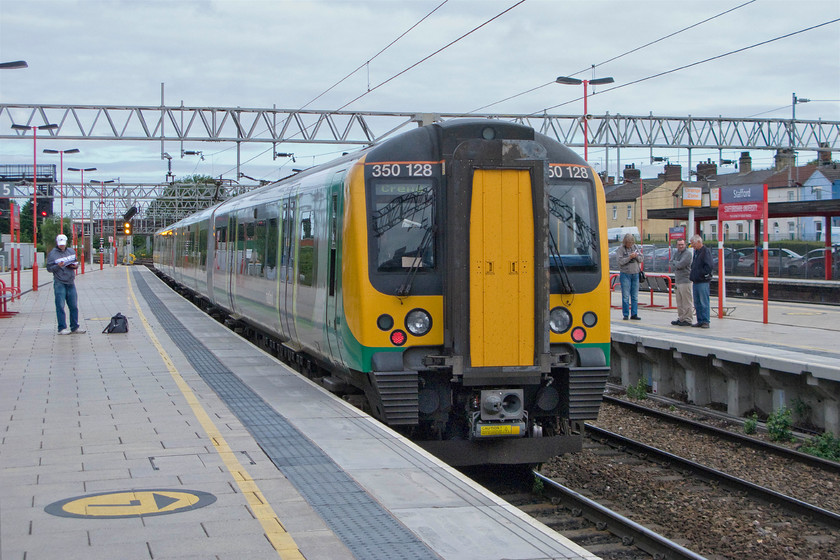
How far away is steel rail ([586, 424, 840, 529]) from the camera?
25.7 feet

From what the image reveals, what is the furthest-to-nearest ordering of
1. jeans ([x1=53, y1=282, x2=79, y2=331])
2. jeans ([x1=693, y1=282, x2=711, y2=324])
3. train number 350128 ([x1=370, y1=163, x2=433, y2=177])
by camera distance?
jeans ([x1=693, y1=282, x2=711, y2=324]), jeans ([x1=53, y1=282, x2=79, y2=331]), train number 350128 ([x1=370, y1=163, x2=433, y2=177])

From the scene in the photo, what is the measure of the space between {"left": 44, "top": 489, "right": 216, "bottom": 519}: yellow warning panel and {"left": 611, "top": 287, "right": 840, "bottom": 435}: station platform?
7.93 meters

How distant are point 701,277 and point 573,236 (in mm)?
8789

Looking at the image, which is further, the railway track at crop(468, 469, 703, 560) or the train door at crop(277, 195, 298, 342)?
the train door at crop(277, 195, 298, 342)

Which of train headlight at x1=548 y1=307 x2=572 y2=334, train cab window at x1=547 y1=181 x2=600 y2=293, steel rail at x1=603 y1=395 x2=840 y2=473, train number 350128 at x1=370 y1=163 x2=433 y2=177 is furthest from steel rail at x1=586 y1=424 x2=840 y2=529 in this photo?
train number 350128 at x1=370 y1=163 x2=433 y2=177

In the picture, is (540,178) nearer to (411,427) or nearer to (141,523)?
(411,427)

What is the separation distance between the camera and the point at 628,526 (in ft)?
24.0

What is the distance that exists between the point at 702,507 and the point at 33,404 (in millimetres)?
6508

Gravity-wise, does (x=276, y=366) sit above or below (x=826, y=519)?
above

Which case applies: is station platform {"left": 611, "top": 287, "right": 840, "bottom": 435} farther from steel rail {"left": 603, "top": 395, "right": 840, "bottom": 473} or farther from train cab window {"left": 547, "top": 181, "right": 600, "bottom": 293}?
train cab window {"left": 547, "top": 181, "right": 600, "bottom": 293}

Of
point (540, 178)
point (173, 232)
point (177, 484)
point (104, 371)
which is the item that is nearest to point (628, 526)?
point (540, 178)

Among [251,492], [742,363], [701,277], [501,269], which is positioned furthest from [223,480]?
[701,277]

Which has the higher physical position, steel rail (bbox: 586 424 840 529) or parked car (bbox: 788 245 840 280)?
parked car (bbox: 788 245 840 280)

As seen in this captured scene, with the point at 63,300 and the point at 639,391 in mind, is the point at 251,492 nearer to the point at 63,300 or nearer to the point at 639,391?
the point at 639,391
